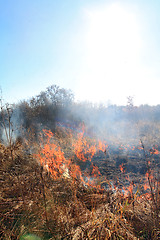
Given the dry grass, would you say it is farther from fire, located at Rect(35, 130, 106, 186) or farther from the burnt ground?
the burnt ground

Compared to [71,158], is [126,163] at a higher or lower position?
lower

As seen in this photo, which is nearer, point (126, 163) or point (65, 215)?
point (65, 215)

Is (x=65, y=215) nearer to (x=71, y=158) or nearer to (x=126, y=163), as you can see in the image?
(x=71, y=158)

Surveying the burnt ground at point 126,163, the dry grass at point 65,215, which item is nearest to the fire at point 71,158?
→ the burnt ground at point 126,163

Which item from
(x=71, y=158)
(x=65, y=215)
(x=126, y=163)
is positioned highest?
(x=71, y=158)

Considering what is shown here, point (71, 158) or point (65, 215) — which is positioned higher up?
point (71, 158)

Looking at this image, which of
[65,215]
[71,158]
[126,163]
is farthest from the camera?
[126,163]

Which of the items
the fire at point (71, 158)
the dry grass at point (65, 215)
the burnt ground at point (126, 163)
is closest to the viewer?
the dry grass at point (65, 215)

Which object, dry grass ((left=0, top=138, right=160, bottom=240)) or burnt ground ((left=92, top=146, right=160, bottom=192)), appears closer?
dry grass ((left=0, top=138, right=160, bottom=240))

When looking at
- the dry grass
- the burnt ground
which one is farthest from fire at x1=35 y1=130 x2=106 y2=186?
the dry grass

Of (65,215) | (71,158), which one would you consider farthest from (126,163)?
(65,215)

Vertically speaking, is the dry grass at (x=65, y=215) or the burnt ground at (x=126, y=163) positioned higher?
the dry grass at (x=65, y=215)

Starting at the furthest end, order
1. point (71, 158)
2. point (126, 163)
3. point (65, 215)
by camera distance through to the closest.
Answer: point (126, 163)
point (71, 158)
point (65, 215)

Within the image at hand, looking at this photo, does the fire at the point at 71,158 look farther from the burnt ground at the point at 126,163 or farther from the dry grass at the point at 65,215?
the dry grass at the point at 65,215
